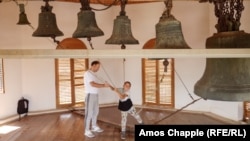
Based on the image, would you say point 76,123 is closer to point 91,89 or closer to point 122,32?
point 91,89

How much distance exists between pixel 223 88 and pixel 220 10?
0.53 m

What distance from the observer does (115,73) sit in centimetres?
821

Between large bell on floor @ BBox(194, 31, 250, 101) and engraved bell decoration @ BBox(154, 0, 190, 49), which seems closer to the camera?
large bell on floor @ BBox(194, 31, 250, 101)

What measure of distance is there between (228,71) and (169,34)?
555 millimetres

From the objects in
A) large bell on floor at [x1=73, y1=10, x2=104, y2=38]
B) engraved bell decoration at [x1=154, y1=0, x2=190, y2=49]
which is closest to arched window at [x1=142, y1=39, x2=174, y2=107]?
large bell on floor at [x1=73, y1=10, x2=104, y2=38]

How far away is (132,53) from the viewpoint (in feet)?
5.05

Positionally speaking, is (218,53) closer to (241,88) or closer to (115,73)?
(241,88)

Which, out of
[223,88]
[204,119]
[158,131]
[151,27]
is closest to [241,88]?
[223,88]

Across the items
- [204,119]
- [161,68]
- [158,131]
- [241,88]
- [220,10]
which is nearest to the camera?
[241,88]

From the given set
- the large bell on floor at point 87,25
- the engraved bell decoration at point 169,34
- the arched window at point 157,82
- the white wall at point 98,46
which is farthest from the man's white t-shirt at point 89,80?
the engraved bell decoration at point 169,34

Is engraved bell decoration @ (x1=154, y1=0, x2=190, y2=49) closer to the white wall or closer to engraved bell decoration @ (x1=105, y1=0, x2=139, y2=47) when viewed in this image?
engraved bell decoration @ (x1=105, y1=0, x2=139, y2=47)

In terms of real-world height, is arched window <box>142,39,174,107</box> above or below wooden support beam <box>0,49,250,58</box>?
below

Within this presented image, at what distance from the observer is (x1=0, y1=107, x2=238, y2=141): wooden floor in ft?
17.9

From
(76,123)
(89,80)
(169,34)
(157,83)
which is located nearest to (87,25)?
(169,34)
